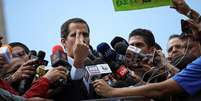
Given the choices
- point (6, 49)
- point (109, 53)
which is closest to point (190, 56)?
point (109, 53)

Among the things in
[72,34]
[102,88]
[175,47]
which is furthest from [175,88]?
[175,47]

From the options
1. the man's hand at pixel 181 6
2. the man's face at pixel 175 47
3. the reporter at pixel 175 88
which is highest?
the man's hand at pixel 181 6

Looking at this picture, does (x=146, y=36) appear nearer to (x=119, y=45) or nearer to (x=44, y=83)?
(x=119, y=45)

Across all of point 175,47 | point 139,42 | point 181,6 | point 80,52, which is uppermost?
point 181,6

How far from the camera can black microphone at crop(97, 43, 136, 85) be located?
73.0 inches

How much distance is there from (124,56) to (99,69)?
0.23 m

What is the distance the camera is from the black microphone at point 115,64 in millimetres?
1854

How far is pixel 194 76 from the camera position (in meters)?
1.70

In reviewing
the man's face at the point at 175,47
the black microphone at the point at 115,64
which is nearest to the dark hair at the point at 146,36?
the man's face at the point at 175,47

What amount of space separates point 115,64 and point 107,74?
0.21 feet

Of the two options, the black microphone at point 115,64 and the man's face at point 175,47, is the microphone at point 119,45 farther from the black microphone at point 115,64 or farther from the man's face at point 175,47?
the man's face at point 175,47

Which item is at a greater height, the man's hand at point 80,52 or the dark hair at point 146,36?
the man's hand at point 80,52

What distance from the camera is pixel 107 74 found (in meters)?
Answer: 1.83

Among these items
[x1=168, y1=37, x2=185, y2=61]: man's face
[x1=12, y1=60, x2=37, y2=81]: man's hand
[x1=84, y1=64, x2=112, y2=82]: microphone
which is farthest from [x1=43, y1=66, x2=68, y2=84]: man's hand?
[x1=168, y1=37, x2=185, y2=61]: man's face
